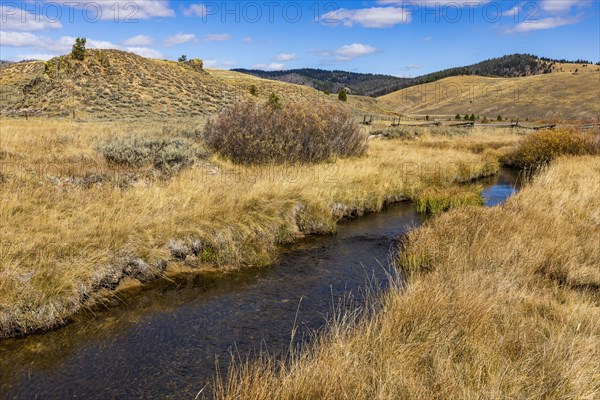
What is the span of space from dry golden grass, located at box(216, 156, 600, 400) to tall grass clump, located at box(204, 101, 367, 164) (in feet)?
28.8

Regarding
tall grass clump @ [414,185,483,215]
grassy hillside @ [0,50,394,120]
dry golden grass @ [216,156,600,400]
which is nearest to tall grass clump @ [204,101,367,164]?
tall grass clump @ [414,185,483,215]

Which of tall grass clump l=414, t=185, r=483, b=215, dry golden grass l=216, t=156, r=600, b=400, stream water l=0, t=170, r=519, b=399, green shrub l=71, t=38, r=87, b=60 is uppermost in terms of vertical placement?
green shrub l=71, t=38, r=87, b=60

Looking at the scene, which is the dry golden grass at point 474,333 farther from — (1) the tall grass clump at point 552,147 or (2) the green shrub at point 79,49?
(2) the green shrub at point 79,49

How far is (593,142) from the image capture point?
21.5 m

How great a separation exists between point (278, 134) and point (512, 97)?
12294 centimetres

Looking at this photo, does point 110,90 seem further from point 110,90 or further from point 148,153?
point 148,153

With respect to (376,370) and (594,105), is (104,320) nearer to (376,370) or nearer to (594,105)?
(376,370)

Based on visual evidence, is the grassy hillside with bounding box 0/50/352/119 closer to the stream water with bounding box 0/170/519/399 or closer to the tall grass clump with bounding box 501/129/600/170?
the tall grass clump with bounding box 501/129/600/170

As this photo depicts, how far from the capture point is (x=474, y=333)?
5133 mm

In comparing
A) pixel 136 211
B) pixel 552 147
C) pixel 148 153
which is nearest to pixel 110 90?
pixel 148 153

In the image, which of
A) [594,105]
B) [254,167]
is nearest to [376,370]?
[254,167]

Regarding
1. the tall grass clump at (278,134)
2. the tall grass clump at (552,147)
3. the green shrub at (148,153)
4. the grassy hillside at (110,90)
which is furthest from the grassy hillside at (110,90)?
the green shrub at (148,153)

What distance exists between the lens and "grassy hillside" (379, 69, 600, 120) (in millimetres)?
99375

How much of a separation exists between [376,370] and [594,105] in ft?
371
